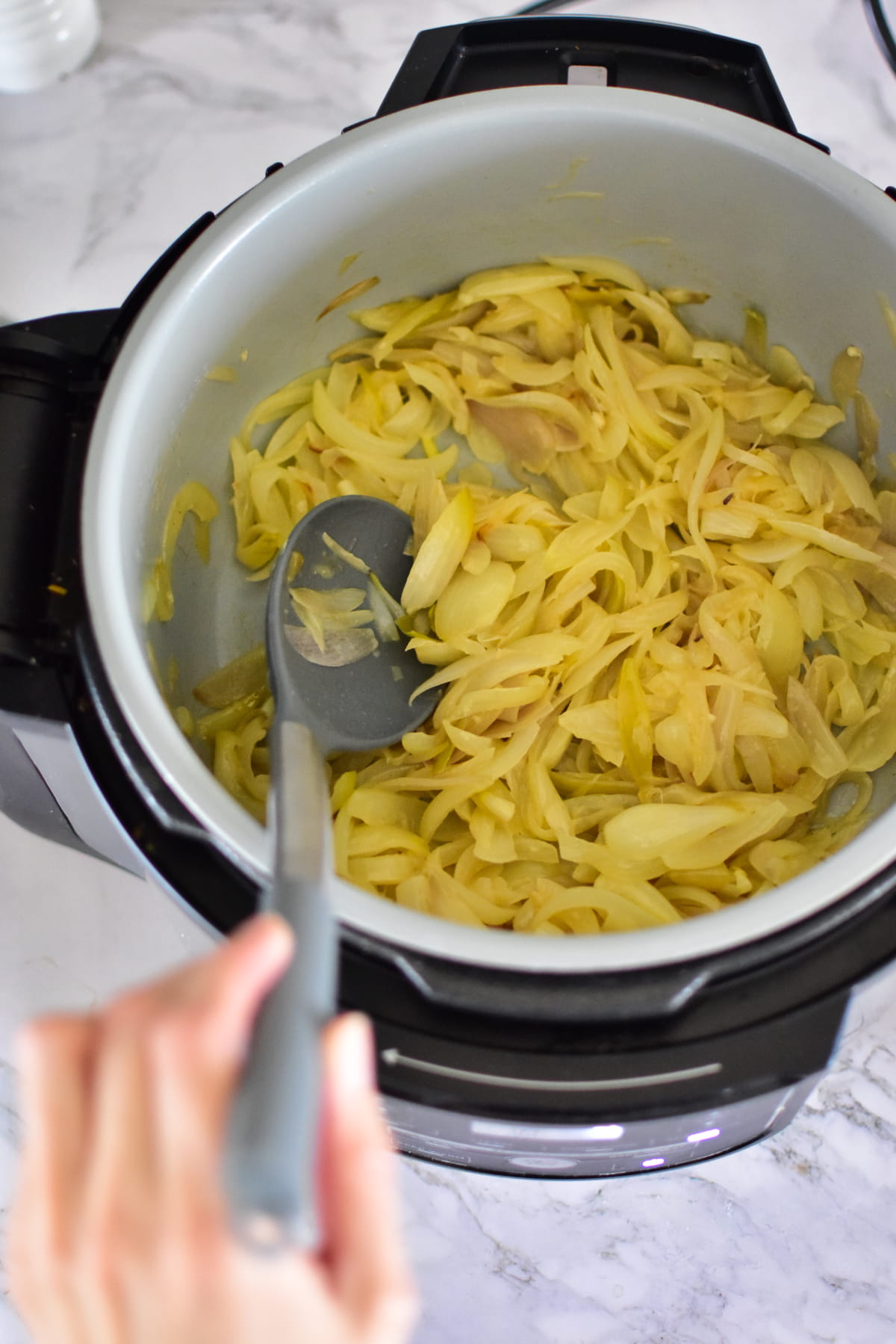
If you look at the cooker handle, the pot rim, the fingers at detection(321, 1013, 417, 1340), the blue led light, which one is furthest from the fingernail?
the cooker handle

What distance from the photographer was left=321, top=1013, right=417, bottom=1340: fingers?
298 millimetres

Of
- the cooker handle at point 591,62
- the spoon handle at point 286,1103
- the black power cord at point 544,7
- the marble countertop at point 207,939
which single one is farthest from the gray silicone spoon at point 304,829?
the black power cord at point 544,7

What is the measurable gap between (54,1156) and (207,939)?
0.47 meters

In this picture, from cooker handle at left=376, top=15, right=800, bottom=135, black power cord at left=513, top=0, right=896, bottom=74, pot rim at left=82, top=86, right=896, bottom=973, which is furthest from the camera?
black power cord at left=513, top=0, right=896, bottom=74

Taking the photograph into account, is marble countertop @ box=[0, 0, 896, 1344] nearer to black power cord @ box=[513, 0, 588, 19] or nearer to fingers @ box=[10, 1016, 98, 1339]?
black power cord @ box=[513, 0, 588, 19]

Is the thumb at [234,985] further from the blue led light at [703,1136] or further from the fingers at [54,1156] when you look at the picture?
the blue led light at [703,1136]

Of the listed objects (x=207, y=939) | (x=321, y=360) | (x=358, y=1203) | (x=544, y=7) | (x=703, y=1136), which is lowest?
(x=207, y=939)

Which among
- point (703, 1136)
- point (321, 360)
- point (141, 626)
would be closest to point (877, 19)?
point (321, 360)

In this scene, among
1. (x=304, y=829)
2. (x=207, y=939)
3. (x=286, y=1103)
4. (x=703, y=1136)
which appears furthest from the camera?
(x=207, y=939)

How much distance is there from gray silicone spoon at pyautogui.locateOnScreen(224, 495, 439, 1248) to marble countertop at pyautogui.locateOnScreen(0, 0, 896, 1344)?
0.21 m

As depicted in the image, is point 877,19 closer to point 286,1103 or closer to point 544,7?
point 544,7

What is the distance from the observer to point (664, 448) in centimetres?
91

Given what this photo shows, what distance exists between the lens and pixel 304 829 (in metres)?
0.49

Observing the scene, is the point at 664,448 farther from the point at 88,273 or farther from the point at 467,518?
the point at 88,273
